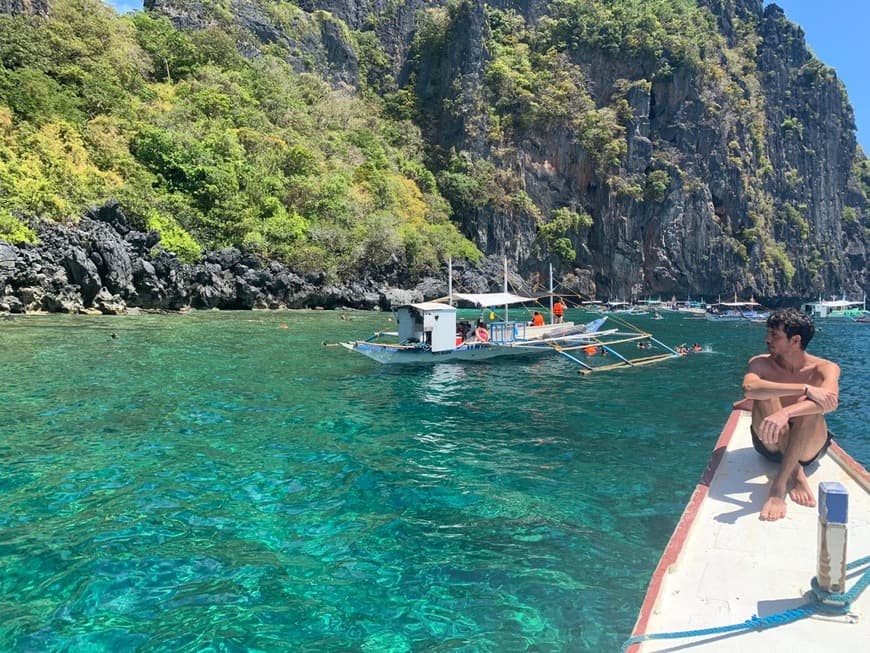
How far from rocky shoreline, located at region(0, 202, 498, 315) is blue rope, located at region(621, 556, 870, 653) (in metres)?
38.2

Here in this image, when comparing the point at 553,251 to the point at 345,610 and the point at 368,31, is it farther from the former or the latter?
the point at 345,610

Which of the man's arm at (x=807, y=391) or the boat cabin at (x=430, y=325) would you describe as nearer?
the man's arm at (x=807, y=391)

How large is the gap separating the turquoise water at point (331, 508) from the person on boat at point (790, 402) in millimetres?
1756

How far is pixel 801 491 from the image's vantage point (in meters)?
4.94

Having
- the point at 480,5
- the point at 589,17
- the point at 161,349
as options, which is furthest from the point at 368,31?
the point at 161,349

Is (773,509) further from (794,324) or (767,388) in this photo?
(794,324)

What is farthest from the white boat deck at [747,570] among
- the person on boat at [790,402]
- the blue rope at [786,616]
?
the person on boat at [790,402]

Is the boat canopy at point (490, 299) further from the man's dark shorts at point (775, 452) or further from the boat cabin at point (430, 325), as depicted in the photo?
the man's dark shorts at point (775, 452)

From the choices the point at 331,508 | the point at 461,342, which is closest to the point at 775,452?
the point at 331,508

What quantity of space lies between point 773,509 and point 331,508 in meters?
5.18

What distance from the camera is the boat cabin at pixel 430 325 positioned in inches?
800

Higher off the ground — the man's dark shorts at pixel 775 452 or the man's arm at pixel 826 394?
the man's arm at pixel 826 394

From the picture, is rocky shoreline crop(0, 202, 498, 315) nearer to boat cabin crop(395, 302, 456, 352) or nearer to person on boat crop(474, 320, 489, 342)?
boat cabin crop(395, 302, 456, 352)

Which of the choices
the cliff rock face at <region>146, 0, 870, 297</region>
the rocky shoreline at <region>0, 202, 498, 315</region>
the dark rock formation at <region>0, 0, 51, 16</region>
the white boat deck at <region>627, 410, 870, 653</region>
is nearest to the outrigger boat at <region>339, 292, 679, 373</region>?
the white boat deck at <region>627, 410, 870, 653</region>
